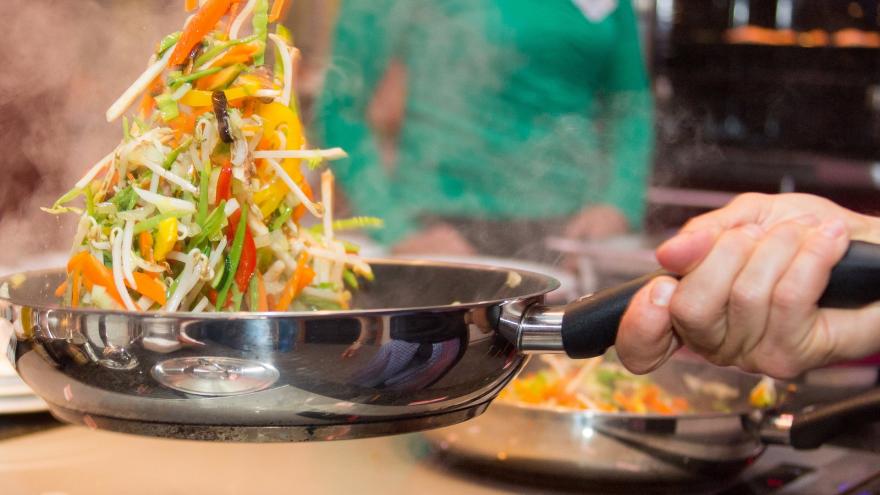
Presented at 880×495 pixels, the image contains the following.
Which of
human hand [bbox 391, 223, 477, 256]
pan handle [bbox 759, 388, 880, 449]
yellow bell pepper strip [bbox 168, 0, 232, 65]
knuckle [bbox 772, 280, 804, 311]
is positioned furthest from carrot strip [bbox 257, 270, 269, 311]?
human hand [bbox 391, 223, 477, 256]

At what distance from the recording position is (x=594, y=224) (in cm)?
248

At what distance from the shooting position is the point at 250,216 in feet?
2.88

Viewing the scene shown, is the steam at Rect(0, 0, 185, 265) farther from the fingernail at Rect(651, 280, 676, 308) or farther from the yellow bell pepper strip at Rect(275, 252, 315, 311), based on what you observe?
the fingernail at Rect(651, 280, 676, 308)

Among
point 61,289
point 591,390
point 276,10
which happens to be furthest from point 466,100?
point 61,289

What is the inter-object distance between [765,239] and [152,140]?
0.54 metres

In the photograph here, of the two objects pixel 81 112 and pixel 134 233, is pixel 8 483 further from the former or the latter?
pixel 81 112

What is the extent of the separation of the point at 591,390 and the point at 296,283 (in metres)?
0.58

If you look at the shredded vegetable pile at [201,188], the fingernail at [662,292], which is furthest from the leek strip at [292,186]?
the fingernail at [662,292]

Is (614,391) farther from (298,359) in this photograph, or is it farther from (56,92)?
(56,92)

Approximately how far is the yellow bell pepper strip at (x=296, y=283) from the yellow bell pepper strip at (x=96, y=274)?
0.15 m

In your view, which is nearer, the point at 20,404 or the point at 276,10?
the point at 276,10

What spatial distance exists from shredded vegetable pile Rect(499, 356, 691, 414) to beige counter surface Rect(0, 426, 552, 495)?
Answer: 0.22 meters

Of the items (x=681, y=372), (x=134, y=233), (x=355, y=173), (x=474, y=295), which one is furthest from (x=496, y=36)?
(x=134, y=233)

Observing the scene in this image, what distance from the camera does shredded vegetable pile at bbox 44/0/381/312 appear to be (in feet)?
2.73
